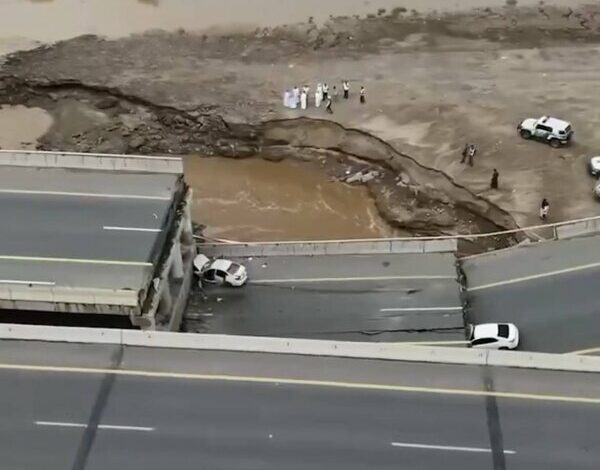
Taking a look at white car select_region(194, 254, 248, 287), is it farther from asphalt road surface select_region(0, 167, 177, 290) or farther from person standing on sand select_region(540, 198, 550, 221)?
person standing on sand select_region(540, 198, 550, 221)

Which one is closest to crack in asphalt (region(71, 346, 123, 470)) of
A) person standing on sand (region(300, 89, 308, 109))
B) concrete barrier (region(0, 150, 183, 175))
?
concrete barrier (region(0, 150, 183, 175))

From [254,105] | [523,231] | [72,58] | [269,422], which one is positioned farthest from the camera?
[72,58]

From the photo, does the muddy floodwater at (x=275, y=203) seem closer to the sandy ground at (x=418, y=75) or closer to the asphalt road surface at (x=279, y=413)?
the sandy ground at (x=418, y=75)

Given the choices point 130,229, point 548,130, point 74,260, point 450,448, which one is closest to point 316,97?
point 548,130

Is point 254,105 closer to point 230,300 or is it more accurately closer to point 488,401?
point 230,300

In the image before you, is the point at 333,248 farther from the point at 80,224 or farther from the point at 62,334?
the point at 62,334

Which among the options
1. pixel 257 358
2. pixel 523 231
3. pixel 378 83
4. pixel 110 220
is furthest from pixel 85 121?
pixel 257 358
